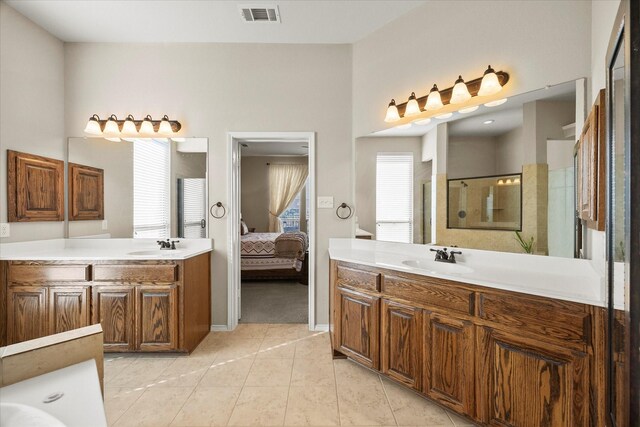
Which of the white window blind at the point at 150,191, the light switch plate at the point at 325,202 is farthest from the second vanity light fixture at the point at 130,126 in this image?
the light switch plate at the point at 325,202

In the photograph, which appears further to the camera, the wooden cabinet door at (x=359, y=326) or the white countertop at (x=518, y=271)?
the wooden cabinet door at (x=359, y=326)

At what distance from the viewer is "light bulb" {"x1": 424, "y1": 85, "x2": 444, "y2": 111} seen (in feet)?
7.67

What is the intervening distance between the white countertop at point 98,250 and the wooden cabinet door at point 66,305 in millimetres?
259

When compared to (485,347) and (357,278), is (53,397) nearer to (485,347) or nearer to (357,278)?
(485,347)

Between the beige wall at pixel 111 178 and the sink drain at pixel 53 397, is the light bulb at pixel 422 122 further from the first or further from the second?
the beige wall at pixel 111 178

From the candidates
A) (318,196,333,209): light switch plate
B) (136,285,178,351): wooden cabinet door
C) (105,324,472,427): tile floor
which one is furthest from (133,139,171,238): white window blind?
(318,196,333,209): light switch plate

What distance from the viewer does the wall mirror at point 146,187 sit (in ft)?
10.2

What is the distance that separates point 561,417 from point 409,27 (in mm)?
2830

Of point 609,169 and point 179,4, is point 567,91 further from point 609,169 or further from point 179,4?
point 179,4

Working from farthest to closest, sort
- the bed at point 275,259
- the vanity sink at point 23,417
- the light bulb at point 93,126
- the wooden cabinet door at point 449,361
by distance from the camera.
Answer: the bed at point 275,259
the light bulb at point 93,126
the wooden cabinet door at point 449,361
the vanity sink at point 23,417

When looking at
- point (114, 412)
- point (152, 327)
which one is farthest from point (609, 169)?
point (152, 327)

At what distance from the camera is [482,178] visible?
217 centimetres

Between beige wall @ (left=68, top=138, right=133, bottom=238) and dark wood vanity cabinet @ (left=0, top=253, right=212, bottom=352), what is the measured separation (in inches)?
26.0

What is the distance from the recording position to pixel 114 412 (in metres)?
1.91
